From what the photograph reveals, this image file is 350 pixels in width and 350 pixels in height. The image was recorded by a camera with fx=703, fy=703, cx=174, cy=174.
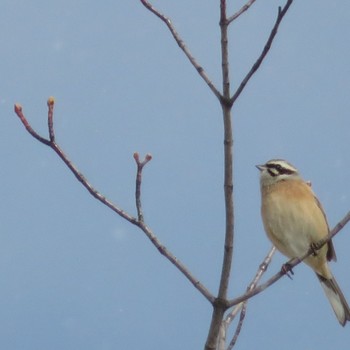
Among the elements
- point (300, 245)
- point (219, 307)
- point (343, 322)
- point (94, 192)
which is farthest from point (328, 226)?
point (94, 192)

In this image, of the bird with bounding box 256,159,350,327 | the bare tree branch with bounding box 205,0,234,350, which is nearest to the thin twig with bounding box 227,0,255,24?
the bare tree branch with bounding box 205,0,234,350

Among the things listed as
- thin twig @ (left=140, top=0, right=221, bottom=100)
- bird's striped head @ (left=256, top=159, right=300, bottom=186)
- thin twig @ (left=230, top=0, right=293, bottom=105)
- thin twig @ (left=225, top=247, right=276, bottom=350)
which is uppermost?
bird's striped head @ (left=256, top=159, right=300, bottom=186)

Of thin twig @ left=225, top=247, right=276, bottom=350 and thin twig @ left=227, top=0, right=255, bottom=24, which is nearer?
thin twig @ left=227, top=0, right=255, bottom=24

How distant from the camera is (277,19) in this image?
3.29m

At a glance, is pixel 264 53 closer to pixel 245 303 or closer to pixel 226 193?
pixel 226 193

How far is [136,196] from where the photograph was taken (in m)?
3.63

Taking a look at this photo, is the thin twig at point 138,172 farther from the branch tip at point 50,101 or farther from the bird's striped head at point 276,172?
the bird's striped head at point 276,172

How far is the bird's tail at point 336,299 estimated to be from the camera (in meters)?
5.63

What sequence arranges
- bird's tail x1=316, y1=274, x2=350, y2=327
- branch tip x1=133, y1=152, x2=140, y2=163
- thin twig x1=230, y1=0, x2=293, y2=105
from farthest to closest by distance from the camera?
bird's tail x1=316, y1=274, x2=350, y2=327, branch tip x1=133, y1=152, x2=140, y2=163, thin twig x1=230, y1=0, x2=293, y2=105

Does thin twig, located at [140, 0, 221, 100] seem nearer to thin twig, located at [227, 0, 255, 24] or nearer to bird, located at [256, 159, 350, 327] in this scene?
thin twig, located at [227, 0, 255, 24]

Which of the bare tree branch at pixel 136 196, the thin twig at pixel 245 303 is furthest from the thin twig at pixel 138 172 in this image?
the thin twig at pixel 245 303

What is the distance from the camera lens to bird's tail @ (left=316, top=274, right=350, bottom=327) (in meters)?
5.63

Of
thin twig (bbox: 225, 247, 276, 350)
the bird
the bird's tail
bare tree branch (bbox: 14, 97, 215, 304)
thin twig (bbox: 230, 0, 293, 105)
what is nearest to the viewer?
thin twig (bbox: 230, 0, 293, 105)

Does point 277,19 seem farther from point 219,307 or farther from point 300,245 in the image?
point 300,245
